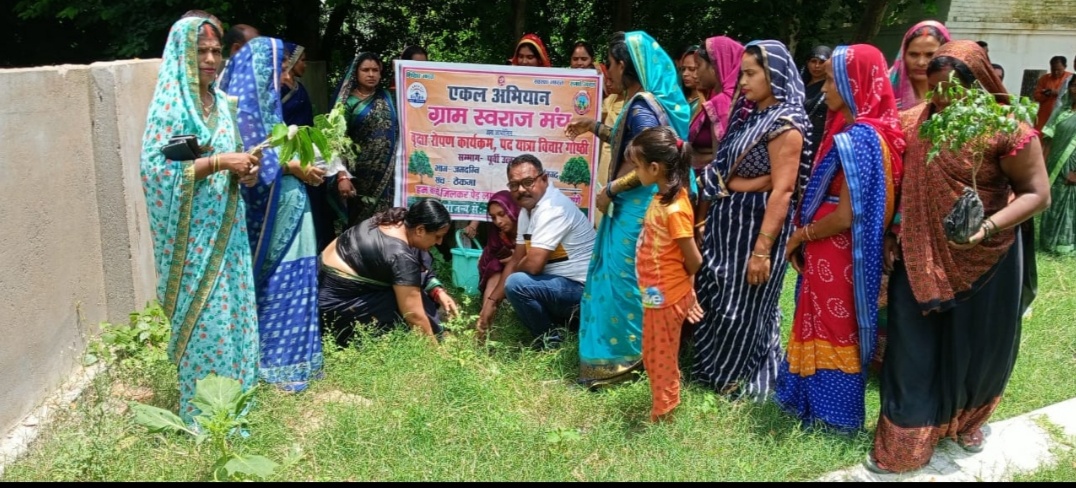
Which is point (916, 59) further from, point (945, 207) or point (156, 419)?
point (156, 419)

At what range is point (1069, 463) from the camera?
341 cm

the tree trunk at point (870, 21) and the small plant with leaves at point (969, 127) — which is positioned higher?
the tree trunk at point (870, 21)

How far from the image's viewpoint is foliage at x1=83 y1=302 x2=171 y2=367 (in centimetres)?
418

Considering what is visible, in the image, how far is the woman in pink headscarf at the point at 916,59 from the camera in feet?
14.8

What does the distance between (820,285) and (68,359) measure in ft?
11.1

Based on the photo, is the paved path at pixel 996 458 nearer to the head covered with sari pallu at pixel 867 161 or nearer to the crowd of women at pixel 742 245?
the crowd of women at pixel 742 245

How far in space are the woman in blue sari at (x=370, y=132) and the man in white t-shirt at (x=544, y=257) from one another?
1361 millimetres

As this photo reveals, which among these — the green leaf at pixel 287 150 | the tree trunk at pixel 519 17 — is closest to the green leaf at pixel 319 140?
the green leaf at pixel 287 150

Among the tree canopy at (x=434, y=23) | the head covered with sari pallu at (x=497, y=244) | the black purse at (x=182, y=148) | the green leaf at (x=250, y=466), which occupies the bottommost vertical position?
the green leaf at (x=250, y=466)

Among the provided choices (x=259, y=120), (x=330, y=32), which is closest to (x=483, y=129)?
(x=259, y=120)

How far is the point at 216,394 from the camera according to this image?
3.38 m

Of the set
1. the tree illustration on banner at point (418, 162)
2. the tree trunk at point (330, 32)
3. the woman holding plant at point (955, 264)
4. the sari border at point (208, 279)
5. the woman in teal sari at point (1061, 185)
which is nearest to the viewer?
the woman holding plant at point (955, 264)

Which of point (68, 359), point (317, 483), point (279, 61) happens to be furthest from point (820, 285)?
point (68, 359)

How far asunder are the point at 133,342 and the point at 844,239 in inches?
133
